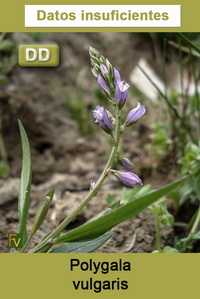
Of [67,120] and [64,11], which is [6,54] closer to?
[67,120]

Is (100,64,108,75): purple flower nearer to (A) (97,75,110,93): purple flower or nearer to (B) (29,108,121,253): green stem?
(A) (97,75,110,93): purple flower

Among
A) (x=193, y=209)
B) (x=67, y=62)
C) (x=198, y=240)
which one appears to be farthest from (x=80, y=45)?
(x=198, y=240)

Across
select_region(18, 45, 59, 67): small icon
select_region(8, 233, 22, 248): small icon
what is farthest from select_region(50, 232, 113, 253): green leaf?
select_region(18, 45, 59, 67): small icon

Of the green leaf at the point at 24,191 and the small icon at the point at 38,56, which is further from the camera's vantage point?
the small icon at the point at 38,56

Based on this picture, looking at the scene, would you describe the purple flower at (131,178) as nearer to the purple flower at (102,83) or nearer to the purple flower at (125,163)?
the purple flower at (125,163)

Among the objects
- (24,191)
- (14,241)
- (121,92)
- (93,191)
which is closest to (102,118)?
(121,92)

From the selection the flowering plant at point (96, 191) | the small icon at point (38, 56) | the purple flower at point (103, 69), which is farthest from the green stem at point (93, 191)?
the small icon at point (38, 56)

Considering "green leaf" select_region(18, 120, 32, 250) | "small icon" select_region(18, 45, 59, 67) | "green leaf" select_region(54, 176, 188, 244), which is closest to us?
"green leaf" select_region(54, 176, 188, 244)
